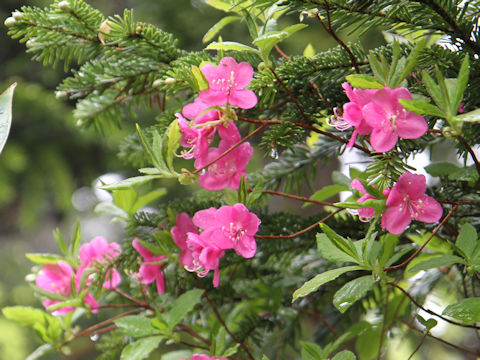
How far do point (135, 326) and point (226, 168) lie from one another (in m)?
0.19

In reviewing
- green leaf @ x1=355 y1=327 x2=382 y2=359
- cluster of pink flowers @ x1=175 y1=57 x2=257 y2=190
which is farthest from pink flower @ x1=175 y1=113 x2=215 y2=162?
green leaf @ x1=355 y1=327 x2=382 y2=359

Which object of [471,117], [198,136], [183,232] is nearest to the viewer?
[471,117]

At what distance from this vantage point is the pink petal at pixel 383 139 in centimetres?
39

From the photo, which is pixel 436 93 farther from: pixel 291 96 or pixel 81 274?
pixel 81 274

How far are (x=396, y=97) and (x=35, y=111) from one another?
1236 mm

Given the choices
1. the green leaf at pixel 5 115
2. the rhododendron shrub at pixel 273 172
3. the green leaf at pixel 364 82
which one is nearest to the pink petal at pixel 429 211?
the rhododendron shrub at pixel 273 172

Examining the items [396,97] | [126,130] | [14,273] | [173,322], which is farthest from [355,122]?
[14,273]

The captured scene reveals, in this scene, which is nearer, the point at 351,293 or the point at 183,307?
the point at 351,293

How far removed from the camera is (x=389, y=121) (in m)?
0.38

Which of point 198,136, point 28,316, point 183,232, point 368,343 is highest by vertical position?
point 198,136

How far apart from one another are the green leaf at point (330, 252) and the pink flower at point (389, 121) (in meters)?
0.09

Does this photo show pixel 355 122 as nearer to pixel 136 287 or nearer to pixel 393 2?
pixel 393 2

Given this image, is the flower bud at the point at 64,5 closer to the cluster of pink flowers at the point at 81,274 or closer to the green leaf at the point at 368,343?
the cluster of pink flowers at the point at 81,274

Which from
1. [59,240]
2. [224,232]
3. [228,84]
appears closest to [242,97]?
[228,84]
